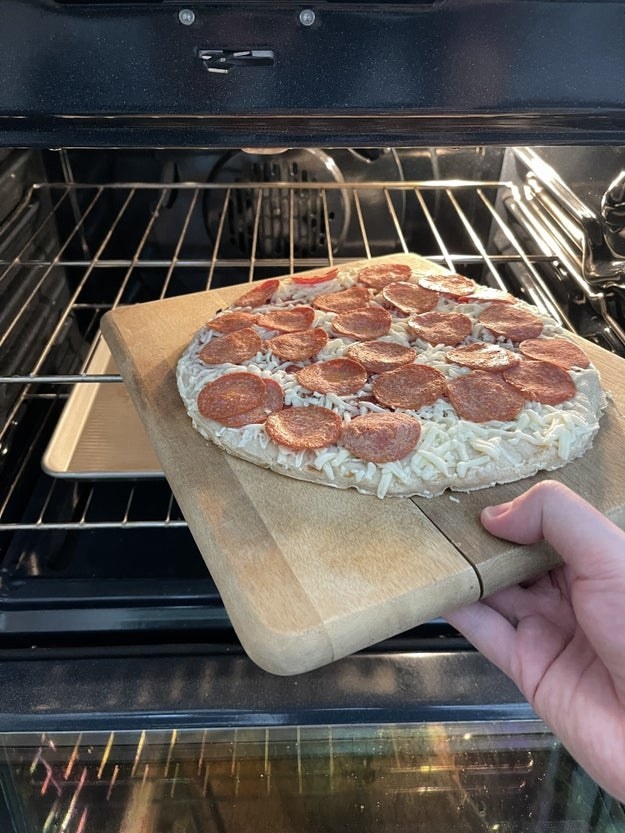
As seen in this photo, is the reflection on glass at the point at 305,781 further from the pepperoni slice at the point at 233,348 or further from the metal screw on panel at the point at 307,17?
the metal screw on panel at the point at 307,17

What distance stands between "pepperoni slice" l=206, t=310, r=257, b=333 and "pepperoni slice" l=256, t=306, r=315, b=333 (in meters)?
0.02

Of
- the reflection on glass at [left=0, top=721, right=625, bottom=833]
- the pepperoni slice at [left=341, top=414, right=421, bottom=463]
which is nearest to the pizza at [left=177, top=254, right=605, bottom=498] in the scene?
the pepperoni slice at [left=341, top=414, right=421, bottom=463]

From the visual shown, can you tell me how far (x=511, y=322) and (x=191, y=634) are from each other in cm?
84

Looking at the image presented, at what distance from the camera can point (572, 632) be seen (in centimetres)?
107

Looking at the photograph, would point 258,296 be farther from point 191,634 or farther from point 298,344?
point 191,634

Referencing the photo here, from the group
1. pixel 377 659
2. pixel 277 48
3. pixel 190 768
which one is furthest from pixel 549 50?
pixel 190 768

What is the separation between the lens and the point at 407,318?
1448 mm

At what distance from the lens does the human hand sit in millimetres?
868

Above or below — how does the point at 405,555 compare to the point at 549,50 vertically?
below

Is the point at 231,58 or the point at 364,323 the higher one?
the point at 231,58

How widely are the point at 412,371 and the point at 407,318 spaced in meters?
0.22

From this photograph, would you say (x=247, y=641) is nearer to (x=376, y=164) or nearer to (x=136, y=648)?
(x=136, y=648)

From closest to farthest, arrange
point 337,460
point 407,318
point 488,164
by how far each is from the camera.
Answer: point 337,460 < point 407,318 < point 488,164

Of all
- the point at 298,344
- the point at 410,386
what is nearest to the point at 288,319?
the point at 298,344
